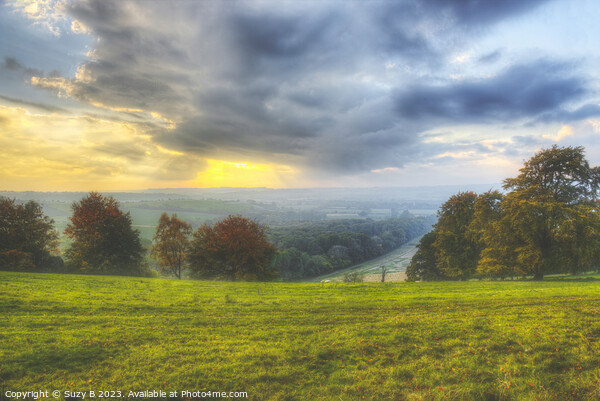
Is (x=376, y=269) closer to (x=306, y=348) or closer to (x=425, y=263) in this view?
(x=425, y=263)

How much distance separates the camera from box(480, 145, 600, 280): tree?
25297mm

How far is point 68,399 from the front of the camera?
578 centimetres

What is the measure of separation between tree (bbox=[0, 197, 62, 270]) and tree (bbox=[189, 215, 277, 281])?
18970mm

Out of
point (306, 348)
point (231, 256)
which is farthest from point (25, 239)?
point (306, 348)

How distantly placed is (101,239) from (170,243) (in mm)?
9140

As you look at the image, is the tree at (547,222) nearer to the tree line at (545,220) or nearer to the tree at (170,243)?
the tree line at (545,220)

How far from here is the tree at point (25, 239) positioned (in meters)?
29.2

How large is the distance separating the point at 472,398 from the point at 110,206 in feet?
139

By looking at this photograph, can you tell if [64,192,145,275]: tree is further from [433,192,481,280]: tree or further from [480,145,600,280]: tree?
[480,145,600,280]: tree

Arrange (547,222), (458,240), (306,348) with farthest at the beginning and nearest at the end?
(458,240) < (547,222) < (306,348)

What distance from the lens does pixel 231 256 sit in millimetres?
34562

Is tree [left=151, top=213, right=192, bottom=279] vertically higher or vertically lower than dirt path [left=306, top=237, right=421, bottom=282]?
higher

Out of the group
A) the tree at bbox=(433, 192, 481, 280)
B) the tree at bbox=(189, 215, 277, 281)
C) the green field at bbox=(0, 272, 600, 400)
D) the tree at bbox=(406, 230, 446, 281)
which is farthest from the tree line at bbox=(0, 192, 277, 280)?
the tree at bbox=(406, 230, 446, 281)

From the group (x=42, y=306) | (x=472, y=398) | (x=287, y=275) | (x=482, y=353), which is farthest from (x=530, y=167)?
(x=287, y=275)
